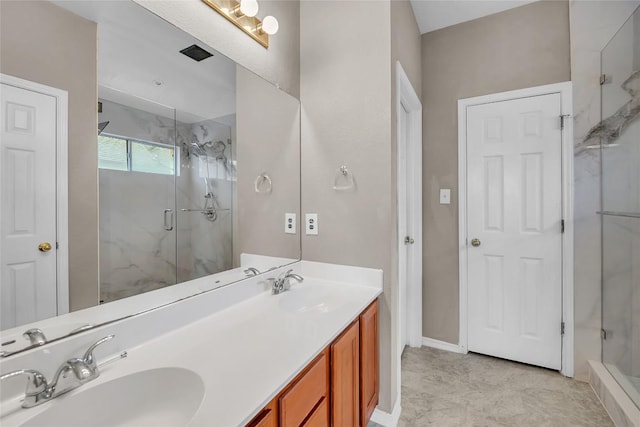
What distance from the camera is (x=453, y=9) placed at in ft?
6.94

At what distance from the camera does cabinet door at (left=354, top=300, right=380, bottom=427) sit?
1.31 metres

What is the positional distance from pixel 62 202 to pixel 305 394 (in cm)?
89

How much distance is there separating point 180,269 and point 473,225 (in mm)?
2115

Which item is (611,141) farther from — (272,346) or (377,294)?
(272,346)

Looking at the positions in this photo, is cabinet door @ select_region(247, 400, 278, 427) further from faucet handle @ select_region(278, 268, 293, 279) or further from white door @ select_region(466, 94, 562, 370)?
white door @ select_region(466, 94, 562, 370)

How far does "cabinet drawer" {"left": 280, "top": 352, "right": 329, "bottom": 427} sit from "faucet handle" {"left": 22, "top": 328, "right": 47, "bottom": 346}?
628mm

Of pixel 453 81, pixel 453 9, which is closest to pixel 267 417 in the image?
pixel 453 81

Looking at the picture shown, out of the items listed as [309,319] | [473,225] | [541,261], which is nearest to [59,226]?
[309,319]

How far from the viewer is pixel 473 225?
225cm

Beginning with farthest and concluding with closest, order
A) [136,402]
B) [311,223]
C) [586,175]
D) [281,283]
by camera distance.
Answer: [586,175], [311,223], [281,283], [136,402]

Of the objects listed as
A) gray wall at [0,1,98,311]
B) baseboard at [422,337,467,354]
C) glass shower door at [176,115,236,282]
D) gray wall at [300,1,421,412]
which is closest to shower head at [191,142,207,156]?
glass shower door at [176,115,236,282]

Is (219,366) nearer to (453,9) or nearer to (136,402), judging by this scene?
(136,402)

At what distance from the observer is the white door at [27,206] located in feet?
2.19

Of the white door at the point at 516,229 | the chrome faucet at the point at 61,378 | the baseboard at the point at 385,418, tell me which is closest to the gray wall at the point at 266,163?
the chrome faucet at the point at 61,378
